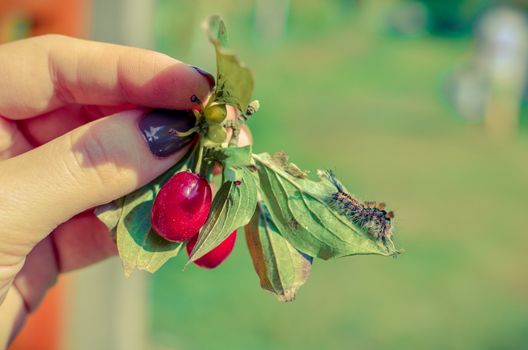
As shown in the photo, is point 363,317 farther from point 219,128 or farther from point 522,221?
point 219,128

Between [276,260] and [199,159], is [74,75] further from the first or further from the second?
[276,260]

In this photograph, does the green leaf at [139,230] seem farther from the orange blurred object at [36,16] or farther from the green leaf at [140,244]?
the orange blurred object at [36,16]

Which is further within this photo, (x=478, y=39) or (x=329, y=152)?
(x=478, y=39)

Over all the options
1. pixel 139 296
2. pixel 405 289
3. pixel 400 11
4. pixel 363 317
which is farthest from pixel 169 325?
pixel 400 11

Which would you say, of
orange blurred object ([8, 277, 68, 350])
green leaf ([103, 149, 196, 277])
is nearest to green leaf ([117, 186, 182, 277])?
green leaf ([103, 149, 196, 277])

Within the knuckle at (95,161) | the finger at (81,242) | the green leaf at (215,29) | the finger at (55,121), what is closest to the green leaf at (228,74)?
the green leaf at (215,29)

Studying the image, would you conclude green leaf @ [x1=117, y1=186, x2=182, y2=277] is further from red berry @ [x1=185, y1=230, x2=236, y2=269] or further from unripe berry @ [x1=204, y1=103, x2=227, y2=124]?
unripe berry @ [x1=204, y1=103, x2=227, y2=124]

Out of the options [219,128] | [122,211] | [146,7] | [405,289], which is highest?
[219,128]
